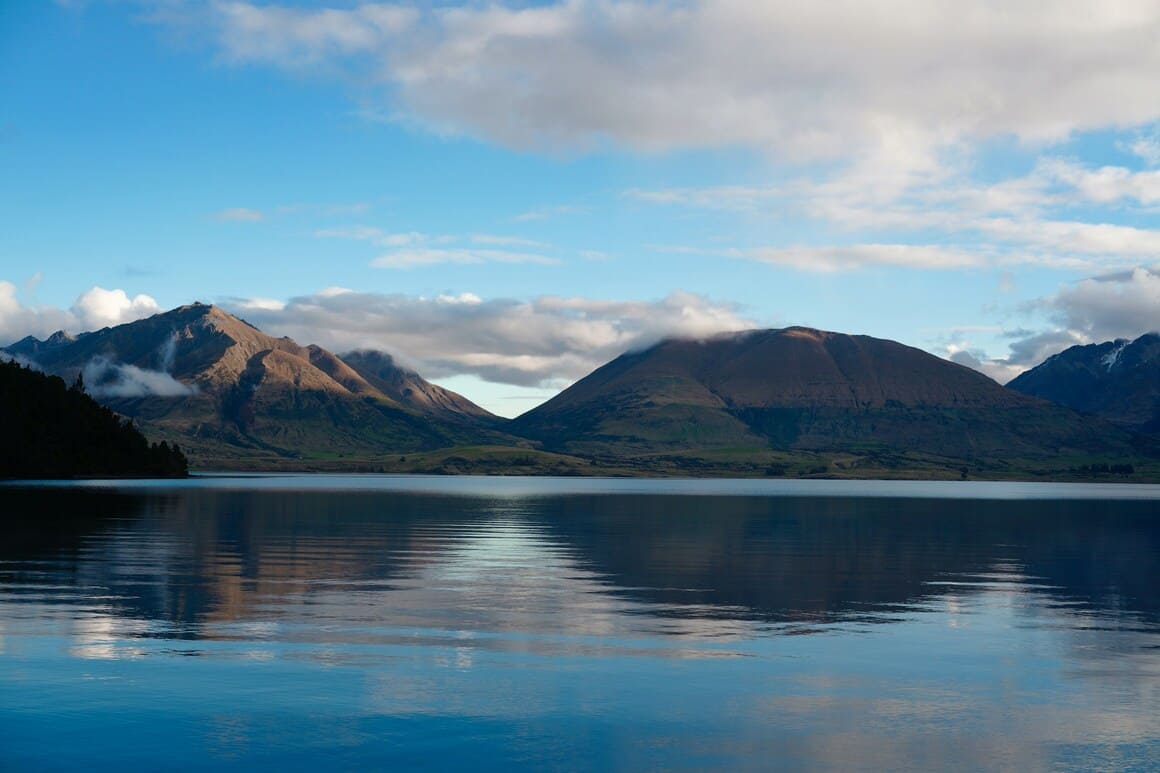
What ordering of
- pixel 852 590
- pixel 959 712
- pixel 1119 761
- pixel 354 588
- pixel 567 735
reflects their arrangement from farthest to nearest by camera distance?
pixel 852 590, pixel 354 588, pixel 959 712, pixel 567 735, pixel 1119 761

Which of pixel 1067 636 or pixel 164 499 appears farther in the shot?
pixel 164 499

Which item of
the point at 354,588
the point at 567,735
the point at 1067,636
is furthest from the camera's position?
the point at 354,588

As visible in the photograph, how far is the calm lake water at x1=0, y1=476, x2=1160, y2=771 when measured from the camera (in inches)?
951

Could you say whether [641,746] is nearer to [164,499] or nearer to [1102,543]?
[1102,543]

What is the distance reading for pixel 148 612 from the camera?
4138 cm

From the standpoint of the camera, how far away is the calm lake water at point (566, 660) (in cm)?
2416

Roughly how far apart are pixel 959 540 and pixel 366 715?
79.9 meters

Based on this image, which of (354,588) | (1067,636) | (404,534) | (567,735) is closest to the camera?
(567,735)

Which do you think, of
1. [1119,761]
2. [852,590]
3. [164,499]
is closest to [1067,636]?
[852,590]

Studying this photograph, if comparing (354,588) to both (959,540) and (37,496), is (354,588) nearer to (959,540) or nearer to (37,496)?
(959,540)

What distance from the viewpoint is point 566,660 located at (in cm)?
3372

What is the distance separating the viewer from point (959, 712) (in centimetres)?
2806

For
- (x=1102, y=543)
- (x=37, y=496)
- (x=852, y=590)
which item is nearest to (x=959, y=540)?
(x=1102, y=543)

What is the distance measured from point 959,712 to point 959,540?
7200 cm
